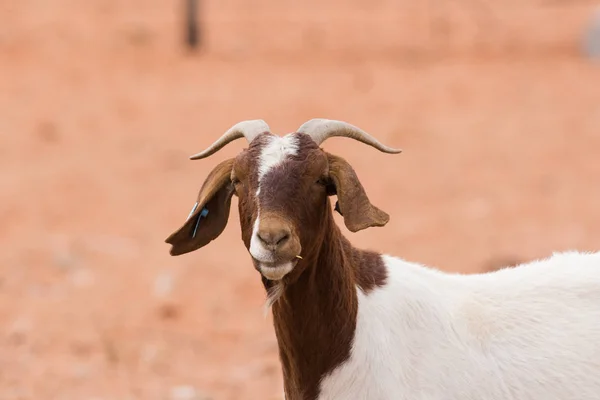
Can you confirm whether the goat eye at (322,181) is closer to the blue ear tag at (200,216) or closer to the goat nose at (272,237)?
the goat nose at (272,237)

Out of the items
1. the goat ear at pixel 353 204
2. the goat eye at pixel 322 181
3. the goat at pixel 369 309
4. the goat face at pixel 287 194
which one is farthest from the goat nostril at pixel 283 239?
the goat eye at pixel 322 181

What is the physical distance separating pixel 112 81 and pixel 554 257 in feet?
37.4

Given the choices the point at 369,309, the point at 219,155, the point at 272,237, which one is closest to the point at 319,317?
the point at 369,309

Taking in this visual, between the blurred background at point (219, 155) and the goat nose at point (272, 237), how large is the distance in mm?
3605

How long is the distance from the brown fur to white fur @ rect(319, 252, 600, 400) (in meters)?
0.08

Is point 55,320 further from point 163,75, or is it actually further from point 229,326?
point 163,75

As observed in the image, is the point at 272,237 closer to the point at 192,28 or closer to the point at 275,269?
the point at 275,269

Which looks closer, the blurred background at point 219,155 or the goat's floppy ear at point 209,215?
the goat's floppy ear at point 209,215

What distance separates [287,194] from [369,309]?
0.72 meters

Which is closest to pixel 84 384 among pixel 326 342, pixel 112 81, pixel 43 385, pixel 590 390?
pixel 43 385

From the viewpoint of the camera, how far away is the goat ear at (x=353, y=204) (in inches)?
169

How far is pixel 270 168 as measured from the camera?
4.39 m

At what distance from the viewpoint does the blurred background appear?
8.62 metres

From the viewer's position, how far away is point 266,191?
432cm
